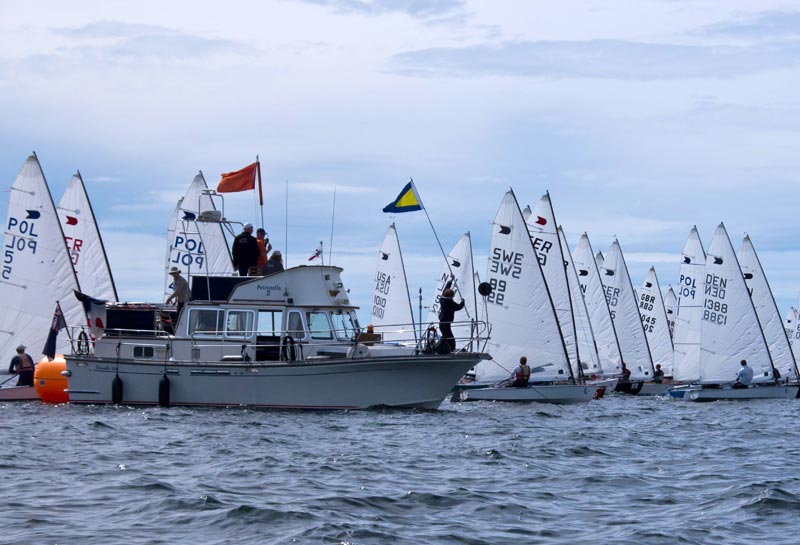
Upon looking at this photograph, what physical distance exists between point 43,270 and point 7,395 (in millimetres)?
4427

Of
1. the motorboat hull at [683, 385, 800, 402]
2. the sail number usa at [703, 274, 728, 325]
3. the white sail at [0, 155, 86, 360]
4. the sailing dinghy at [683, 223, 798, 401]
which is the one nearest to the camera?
the white sail at [0, 155, 86, 360]

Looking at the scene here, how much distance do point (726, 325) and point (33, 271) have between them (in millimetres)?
32269

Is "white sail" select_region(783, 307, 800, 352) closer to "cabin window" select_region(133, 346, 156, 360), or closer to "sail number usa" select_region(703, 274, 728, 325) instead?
"sail number usa" select_region(703, 274, 728, 325)

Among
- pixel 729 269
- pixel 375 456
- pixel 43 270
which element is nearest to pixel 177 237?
pixel 43 270

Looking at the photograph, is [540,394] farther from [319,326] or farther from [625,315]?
[625,315]

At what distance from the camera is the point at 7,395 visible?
108ft

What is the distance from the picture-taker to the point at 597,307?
6397cm

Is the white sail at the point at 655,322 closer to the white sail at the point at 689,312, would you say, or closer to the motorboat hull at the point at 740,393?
the white sail at the point at 689,312

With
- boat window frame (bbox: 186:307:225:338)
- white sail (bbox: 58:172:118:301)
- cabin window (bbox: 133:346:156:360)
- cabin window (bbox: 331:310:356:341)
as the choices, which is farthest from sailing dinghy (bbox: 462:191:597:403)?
cabin window (bbox: 133:346:156:360)

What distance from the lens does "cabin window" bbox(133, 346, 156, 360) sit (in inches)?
1130

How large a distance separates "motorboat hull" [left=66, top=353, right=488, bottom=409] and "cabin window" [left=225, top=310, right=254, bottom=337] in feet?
3.24

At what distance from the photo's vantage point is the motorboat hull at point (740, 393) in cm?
4906

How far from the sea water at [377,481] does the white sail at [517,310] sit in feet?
53.0

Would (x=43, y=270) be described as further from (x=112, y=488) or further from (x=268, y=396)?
(x=112, y=488)
